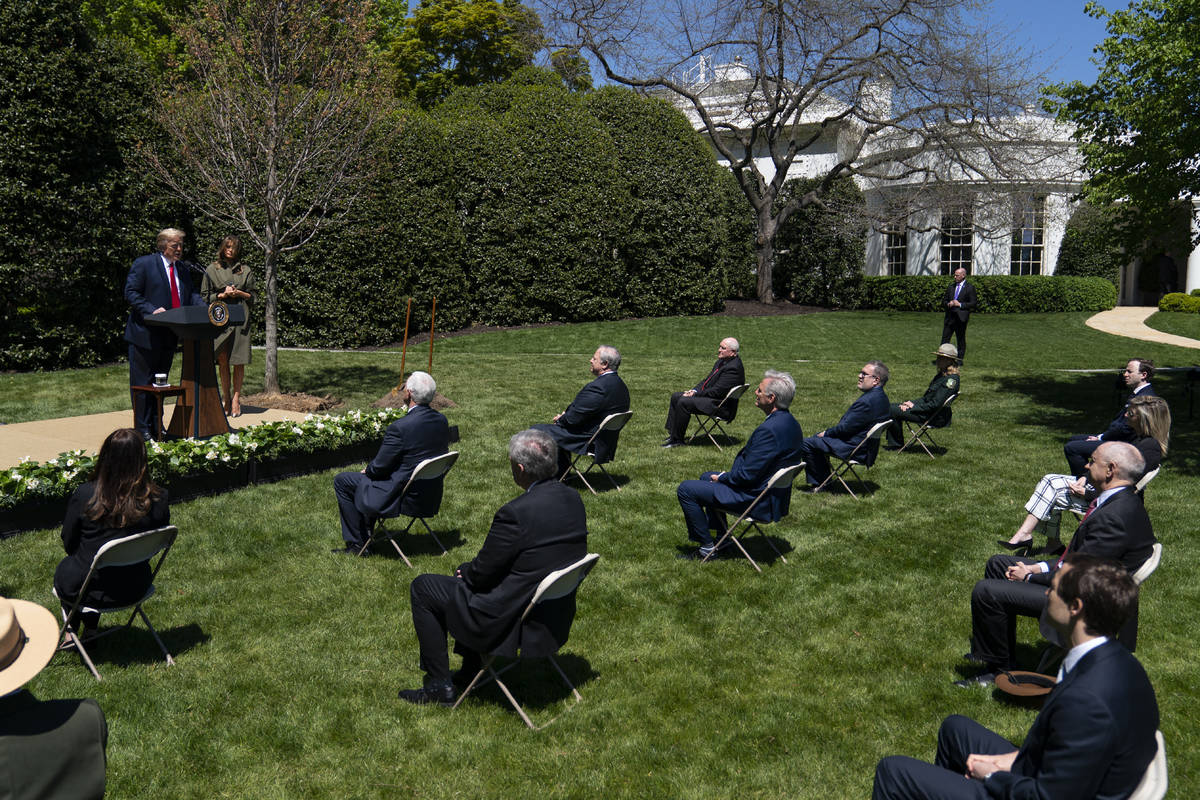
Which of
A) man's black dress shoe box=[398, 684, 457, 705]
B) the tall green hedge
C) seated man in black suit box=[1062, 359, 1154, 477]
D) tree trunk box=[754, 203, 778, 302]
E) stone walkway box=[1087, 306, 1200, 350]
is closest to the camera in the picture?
man's black dress shoe box=[398, 684, 457, 705]

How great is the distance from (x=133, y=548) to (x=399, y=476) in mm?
2213

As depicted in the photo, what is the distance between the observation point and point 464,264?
21.7 metres

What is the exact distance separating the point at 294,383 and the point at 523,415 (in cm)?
430

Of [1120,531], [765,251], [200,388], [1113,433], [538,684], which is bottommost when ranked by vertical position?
[538,684]

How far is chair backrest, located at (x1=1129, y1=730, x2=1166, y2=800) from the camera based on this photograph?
109 inches

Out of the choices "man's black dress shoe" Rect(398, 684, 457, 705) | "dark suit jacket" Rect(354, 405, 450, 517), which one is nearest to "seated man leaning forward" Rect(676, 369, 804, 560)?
"dark suit jacket" Rect(354, 405, 450, 517)

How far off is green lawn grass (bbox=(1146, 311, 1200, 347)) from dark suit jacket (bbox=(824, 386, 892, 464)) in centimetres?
2039

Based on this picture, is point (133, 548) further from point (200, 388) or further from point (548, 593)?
point (200, 388)

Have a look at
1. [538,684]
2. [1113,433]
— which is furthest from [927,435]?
[538,684]

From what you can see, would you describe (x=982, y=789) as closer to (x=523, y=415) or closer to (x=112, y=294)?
(x=523, y=415)

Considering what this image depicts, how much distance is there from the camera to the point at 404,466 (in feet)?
22.4

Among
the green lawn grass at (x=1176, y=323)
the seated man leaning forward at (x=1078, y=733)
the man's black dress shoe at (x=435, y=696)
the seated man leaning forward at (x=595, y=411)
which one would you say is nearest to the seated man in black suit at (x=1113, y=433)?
the seated man leaning forward at (x=595, y=411)

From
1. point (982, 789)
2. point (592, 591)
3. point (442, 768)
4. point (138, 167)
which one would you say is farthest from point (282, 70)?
point (982, 789)

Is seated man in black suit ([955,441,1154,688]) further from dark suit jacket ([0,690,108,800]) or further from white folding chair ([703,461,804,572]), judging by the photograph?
dark suit jacket ([0,690,108,800])
